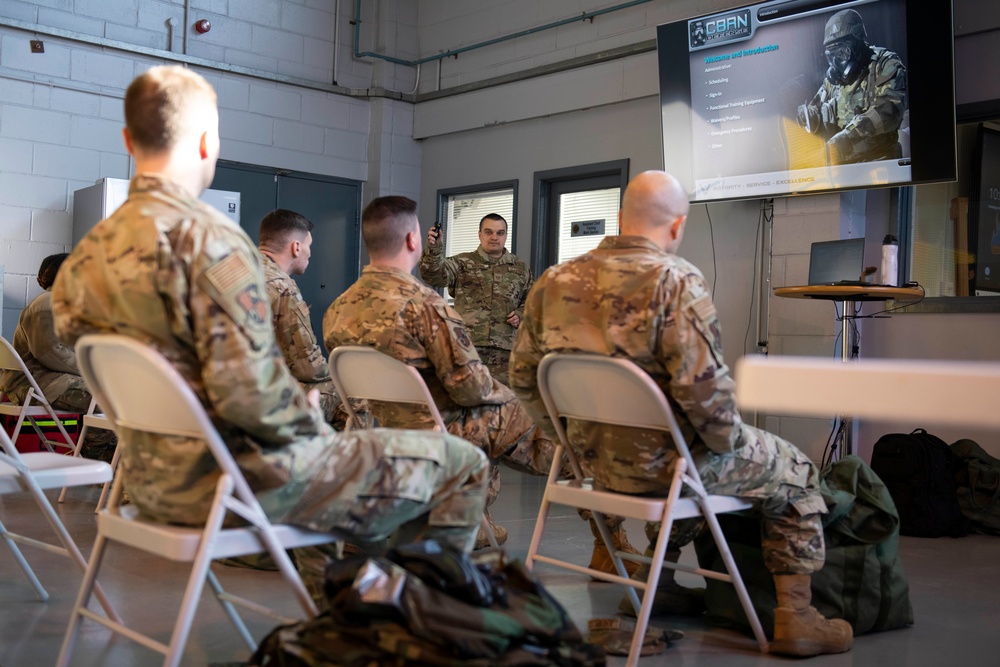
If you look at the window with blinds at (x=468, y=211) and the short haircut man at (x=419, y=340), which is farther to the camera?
the window with blinds at (x=468, y=211)

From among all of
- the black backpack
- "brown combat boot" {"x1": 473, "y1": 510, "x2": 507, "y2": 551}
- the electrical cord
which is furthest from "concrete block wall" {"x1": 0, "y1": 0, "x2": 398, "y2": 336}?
the black backpack

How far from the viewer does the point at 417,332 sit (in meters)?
3.16

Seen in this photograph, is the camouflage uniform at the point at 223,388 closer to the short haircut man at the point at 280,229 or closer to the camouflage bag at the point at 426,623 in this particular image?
the camouflage bag at the point at 426,623

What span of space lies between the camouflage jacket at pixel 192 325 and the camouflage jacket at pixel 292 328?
197 centimetres

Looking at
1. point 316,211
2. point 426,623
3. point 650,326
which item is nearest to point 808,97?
point 650,326

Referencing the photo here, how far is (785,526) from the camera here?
2.55 m

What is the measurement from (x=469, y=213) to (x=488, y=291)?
2.25 m

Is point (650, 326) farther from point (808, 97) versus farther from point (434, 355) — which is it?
point (808, 97)

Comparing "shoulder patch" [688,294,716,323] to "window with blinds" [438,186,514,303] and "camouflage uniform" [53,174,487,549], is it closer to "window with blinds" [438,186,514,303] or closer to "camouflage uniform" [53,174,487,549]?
"camouflage uniform" [53,174,487,549]

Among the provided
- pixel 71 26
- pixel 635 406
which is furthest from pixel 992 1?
pixel 71 26

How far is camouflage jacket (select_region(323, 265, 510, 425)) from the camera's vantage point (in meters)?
3.15

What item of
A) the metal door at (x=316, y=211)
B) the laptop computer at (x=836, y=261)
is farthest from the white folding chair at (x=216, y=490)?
the metal door at (x=316, y=211)

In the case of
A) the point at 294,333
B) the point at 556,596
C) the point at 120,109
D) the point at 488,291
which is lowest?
the point at 556,596

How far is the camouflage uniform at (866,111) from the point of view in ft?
16.6
